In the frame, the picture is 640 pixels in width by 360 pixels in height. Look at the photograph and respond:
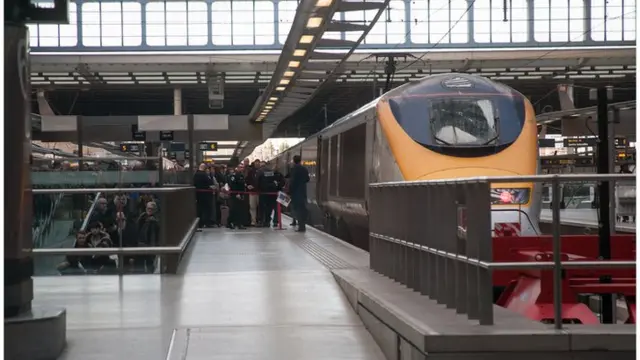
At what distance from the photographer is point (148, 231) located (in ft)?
37.9

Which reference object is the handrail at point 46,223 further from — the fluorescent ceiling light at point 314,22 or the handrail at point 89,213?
the fluorescent ceiling light at point 314,22

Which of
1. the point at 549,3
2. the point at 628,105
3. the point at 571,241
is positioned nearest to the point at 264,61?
the point at 549,3

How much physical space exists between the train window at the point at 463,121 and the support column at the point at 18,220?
9.57 m

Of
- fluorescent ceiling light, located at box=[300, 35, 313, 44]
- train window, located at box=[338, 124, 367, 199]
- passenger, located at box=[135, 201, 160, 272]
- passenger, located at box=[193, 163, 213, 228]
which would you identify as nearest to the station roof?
passenger, located at box=[193, 163, 213, 228]

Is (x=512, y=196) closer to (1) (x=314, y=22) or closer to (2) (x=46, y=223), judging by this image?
(1) (x=314, y=22)

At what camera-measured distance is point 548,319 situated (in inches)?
287

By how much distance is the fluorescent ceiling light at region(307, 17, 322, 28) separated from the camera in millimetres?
12680

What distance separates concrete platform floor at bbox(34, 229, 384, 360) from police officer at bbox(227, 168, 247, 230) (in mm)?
9523

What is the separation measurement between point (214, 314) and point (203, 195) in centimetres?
1424

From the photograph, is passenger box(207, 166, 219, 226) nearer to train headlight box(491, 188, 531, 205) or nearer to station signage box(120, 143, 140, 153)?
train headlight box(491, 188, 531, 205)

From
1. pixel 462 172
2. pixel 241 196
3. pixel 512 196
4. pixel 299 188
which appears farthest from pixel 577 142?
pixel 512 196

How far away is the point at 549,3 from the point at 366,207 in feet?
95.2

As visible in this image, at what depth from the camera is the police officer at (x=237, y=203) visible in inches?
888

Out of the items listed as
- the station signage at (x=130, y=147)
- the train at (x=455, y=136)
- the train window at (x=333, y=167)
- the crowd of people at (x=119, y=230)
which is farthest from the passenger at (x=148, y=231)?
the station signage at (x=130, y=147)
